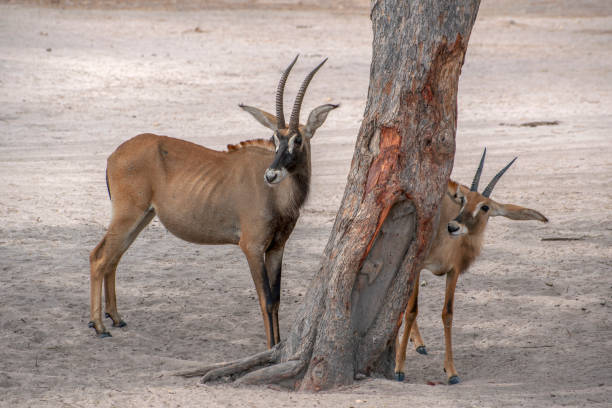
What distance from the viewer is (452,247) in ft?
21.4

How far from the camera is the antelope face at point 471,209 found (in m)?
6.59

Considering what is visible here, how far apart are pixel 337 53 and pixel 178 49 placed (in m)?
3.68

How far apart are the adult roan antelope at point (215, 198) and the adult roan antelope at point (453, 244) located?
3.51 feet

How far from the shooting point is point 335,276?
5609 millimetres

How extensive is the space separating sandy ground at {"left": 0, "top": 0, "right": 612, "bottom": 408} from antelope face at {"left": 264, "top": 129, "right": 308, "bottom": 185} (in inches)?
55.7

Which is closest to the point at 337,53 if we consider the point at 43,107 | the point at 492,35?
the point at 492,35

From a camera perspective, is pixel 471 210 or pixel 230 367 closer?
pixel 230 367

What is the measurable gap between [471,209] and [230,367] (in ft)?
7.33

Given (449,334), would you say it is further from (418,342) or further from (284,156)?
(284,156)

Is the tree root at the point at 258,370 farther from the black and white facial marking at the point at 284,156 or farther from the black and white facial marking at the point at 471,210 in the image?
the black and white facial marking at the point at 471,210

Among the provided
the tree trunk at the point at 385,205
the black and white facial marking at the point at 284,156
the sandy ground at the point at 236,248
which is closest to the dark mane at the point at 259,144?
the black and white facial marking at the point at 284,156

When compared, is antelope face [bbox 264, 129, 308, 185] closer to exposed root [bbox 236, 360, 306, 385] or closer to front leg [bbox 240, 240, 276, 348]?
front leg [bbox 240, 240, 276, 348]

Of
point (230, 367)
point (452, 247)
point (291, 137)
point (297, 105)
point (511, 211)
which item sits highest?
point (297, 105)

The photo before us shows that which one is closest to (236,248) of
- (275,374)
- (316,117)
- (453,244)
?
(316,117)
